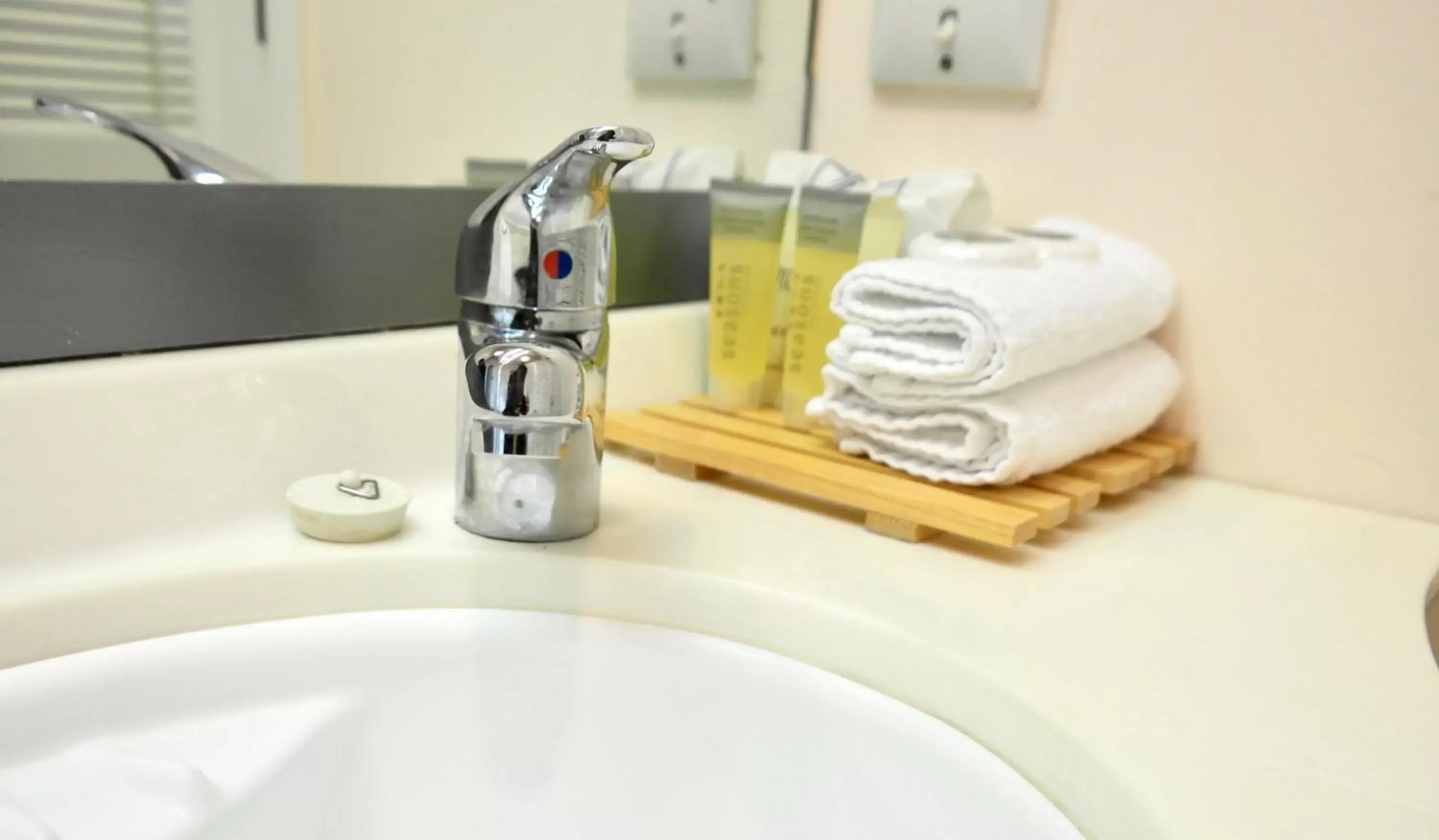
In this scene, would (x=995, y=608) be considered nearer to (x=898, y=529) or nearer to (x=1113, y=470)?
(x=898, y=529)

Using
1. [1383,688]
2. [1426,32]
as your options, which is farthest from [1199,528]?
[1426,32]

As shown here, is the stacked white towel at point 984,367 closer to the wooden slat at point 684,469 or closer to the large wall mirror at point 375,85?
the wooden slat at point 684,469

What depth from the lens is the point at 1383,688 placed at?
18.0 inches

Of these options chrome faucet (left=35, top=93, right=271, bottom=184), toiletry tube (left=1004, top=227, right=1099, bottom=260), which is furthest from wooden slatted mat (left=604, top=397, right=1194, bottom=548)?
chrome faucet (left=35, top=93, right=271, bottom=184)

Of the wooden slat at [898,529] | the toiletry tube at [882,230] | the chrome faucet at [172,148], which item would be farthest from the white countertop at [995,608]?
the toiletry tube at [882,230]

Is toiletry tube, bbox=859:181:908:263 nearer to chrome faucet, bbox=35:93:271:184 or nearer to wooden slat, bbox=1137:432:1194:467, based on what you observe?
wooden slat, bbox=1137:432:1194:467

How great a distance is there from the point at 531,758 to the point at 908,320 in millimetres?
321

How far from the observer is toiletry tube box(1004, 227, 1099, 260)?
2.31 ft

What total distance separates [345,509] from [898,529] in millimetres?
291

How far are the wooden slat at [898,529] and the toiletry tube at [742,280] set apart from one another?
0.20 m

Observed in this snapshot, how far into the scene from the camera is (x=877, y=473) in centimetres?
64

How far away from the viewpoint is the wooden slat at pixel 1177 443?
76 cm

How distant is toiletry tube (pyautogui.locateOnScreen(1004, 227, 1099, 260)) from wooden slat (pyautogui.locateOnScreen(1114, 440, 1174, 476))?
13 cm

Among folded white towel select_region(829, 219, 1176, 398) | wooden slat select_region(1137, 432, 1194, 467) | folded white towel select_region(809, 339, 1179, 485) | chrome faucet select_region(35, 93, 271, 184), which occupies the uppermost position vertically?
chrome faucet select_region(35, 93, 271, 184)
